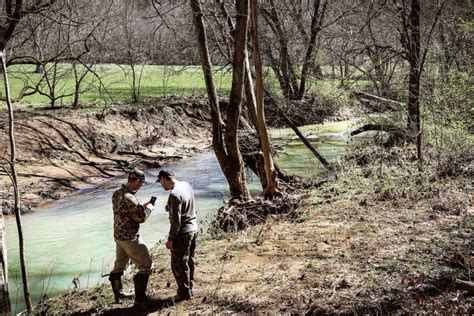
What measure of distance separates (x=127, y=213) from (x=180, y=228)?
30.1 inches

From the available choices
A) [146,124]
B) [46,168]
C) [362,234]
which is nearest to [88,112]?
[146,124]

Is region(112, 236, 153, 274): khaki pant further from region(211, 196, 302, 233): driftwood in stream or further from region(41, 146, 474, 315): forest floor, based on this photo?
region(211, 196, 302, 233): driftwood in stream

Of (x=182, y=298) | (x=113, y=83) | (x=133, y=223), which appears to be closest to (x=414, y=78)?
(x=182, y=298)

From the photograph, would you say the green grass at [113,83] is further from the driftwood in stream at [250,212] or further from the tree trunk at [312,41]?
the driftwood in stream at [250,212]

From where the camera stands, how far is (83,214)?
14961 millimetres

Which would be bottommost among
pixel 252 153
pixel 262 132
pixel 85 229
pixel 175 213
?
pixel 85 229

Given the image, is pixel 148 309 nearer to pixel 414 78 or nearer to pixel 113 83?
pixel 414 78

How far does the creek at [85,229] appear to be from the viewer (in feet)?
33.8

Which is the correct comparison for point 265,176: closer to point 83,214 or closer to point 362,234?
point 362,234

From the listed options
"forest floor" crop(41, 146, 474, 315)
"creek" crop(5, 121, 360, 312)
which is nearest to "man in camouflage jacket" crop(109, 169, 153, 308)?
"forest floor" crop(41, 146, 474, 315)

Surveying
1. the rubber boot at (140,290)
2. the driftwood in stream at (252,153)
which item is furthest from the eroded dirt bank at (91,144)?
the rubber boot at (140,290)

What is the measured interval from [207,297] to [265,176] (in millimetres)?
6224

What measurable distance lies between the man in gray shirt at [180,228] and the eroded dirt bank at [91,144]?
29.7 ft

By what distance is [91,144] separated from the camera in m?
21.3
